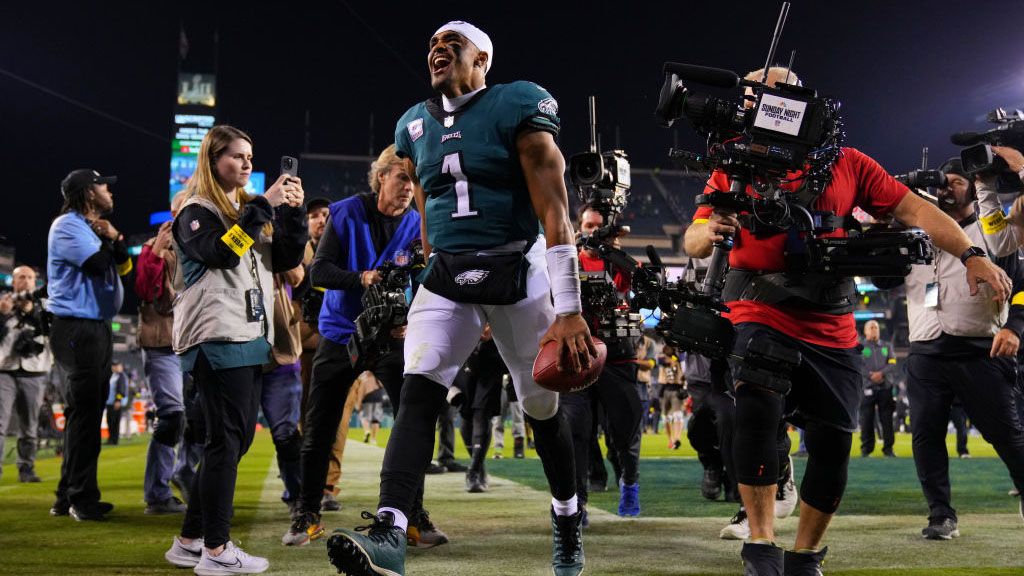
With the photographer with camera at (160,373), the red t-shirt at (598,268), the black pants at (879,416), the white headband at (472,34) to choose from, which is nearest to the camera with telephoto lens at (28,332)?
the photographer with camera at (160,373)

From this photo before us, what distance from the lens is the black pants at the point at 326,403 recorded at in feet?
16.9

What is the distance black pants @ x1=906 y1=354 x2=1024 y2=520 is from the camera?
18.2ft

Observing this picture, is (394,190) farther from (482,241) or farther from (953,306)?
(953,306)

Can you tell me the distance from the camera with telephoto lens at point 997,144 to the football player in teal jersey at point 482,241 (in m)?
2.71

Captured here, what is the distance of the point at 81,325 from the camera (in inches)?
265

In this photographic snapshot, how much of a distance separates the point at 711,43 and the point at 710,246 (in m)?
34.7

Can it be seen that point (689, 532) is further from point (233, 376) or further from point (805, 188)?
point (233, 376)

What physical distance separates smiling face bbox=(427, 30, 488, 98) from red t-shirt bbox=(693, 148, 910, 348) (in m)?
1.13

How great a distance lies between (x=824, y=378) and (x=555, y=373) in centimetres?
138

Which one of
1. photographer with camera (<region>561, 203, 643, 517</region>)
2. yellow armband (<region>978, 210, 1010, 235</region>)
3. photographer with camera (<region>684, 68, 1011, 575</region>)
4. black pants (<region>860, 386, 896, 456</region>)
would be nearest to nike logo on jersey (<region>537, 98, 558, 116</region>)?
photographer with camera (<region>684, 68, 1011, 575</region>)

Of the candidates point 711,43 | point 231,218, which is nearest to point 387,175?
point 231,218

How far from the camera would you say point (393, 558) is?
279 cm

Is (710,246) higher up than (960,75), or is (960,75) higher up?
(960,75)

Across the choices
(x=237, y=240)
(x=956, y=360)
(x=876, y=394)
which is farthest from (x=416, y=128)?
(x=876, y=394)
